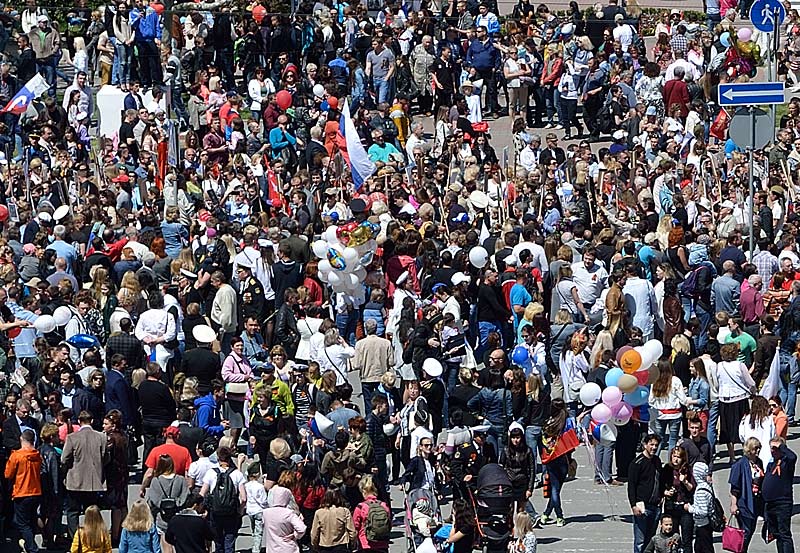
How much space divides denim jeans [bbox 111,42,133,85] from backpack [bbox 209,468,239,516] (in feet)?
56.9

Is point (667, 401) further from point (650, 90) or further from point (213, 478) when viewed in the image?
point (650, 90)

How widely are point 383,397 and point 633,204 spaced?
28.9 feet

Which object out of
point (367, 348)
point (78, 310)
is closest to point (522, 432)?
point (367, 348)

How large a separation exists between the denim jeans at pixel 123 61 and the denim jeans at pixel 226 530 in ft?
56.6

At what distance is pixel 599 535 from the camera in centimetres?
1900

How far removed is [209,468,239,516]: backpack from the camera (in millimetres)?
17625

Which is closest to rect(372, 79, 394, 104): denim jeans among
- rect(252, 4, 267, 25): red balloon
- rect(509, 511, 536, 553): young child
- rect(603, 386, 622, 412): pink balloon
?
rect(252, 4, 267, 25): red balloon

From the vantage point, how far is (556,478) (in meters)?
19.0

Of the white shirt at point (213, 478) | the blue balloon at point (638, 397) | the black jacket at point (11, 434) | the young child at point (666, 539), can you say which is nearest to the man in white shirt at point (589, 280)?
the blue balloon at point (638, 397)

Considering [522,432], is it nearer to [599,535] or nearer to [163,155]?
[599,535]

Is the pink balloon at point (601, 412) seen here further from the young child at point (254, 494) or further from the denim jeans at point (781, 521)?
the young child at point (254, 494)

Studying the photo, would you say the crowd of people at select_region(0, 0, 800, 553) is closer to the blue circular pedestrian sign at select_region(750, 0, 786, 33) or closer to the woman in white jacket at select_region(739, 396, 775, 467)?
the woman in white jacket at select_region(739, 396, 775, 467)

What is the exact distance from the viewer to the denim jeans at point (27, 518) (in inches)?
726

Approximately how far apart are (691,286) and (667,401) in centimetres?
344
